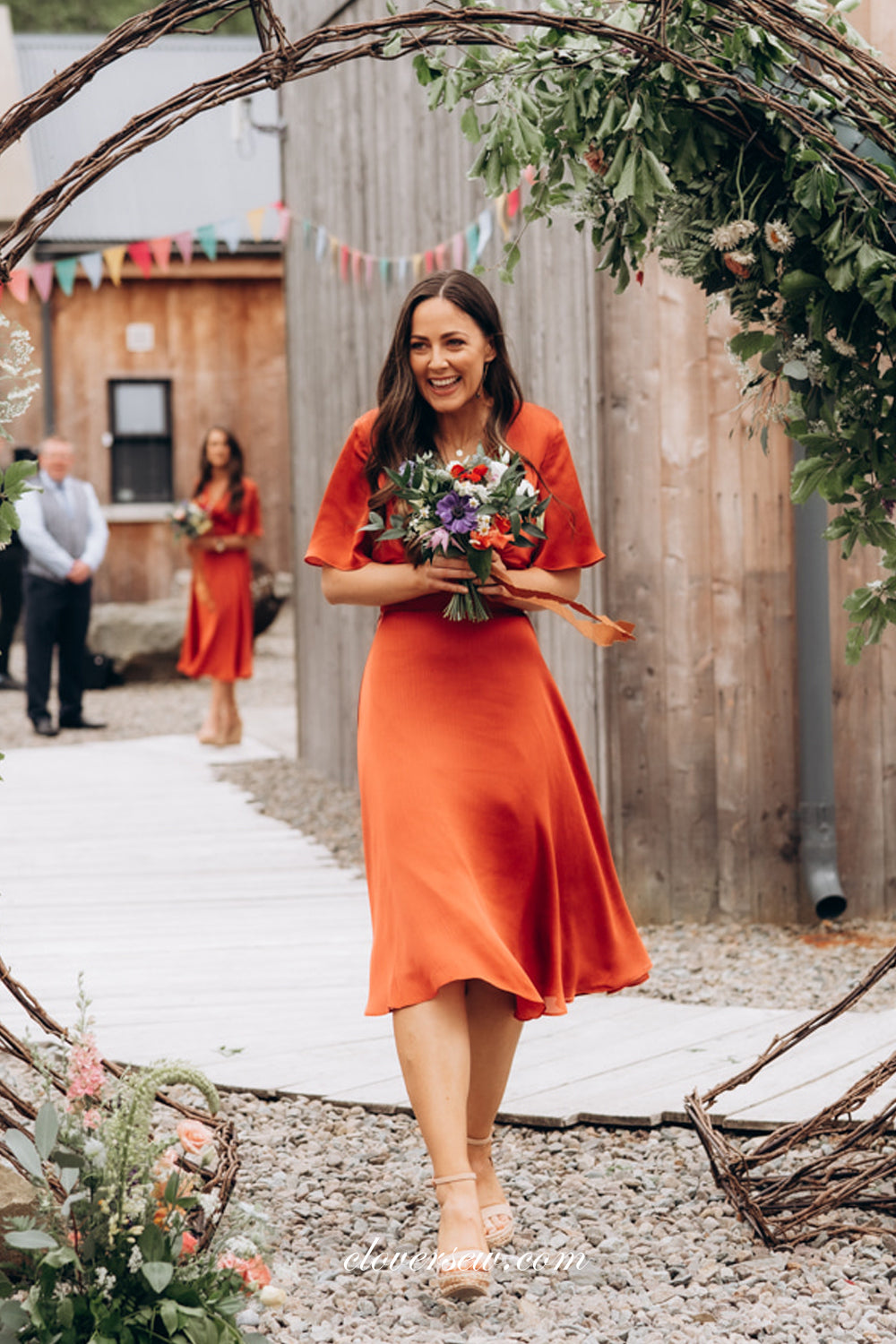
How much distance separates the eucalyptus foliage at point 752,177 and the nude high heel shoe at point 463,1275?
1.42 m

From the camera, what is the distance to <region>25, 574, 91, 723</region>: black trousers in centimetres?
1216

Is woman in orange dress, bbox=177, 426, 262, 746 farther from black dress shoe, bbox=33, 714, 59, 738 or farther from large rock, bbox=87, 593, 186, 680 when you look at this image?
large rock, bbox=87, 593, 186, 680

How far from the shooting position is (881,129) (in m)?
3.15

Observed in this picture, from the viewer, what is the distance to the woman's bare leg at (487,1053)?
3.29m

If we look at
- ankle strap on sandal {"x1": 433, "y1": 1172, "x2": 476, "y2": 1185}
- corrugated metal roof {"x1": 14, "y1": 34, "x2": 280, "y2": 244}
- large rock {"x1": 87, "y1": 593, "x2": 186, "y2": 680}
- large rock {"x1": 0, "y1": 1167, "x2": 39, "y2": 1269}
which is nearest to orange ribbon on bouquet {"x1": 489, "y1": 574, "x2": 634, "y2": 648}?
ankle strap on sandal {"x1": 433, "y1": 1172, "x2": 476, "y2": 1185}

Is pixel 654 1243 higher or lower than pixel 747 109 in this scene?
lower

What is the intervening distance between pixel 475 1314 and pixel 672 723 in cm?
322

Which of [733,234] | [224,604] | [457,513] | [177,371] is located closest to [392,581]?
[457,513]

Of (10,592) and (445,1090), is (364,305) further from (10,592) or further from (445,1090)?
(445,1090)

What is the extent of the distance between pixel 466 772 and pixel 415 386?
2.51 ft

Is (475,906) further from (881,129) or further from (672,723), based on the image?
(672,723)

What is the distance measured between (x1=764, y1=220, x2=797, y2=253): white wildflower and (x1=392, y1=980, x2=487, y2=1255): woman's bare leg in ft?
4.91

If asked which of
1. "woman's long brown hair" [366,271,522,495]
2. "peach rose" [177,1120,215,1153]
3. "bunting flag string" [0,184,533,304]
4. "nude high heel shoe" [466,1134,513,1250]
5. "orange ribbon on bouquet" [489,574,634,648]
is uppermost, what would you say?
"bunting flag string" [0,184,533,304]

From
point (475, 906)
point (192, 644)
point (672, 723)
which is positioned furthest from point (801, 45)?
point (192, 644)
